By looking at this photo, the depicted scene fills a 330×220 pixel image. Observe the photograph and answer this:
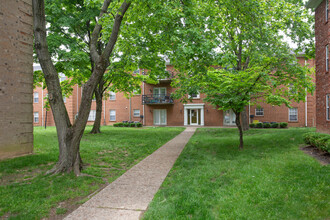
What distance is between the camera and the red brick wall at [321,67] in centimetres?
1191

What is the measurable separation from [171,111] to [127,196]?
23.9 meters

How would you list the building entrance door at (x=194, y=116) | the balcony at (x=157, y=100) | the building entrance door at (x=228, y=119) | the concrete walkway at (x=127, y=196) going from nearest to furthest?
the concrete walkway at (x=127, y=196) < the building entrance door at (x=228, y=119) < the balcony at (x=157, y=100) < the building entrance door at (x=194, y=116)

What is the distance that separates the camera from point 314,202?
366 centimetres

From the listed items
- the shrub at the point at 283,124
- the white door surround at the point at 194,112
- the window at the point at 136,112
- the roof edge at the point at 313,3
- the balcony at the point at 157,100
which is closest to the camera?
the roof edge at the point at 313,3

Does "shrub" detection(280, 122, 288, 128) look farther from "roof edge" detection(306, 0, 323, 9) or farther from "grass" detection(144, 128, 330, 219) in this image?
"grass" detection(144, 128, 330, 219)

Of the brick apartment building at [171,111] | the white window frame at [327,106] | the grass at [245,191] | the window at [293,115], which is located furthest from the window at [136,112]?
the grass at [245,191]

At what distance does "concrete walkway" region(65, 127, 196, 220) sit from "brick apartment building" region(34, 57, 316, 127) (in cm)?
1950

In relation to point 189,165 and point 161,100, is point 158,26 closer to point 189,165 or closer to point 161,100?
point 189,165

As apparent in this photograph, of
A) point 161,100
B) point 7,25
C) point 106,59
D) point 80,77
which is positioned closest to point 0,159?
point 7,25

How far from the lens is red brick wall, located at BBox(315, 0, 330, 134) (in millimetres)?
11908

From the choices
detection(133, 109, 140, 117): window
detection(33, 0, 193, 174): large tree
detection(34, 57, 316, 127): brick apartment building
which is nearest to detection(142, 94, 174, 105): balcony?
detection(34, 57, 316, 127): brick apartment building

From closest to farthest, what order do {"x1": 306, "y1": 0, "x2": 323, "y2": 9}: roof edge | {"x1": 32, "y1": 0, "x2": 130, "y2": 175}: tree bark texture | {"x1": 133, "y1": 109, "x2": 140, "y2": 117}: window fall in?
{"x1": 32, "y1": 0, "x2": 130, "y2": 175}: tree bark texture → {"x1": 306, "y1": 0, "x2": 323, "y2": 9}: roof edge → {"x1": 133, "y1": 109, "x2": 140, "y2": 117}: window

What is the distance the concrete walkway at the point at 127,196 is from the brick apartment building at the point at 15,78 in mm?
4550

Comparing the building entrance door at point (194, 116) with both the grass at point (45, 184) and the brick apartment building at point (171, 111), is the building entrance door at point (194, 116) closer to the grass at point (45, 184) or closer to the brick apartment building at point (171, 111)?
the brick apartment building at point (171, 111)
